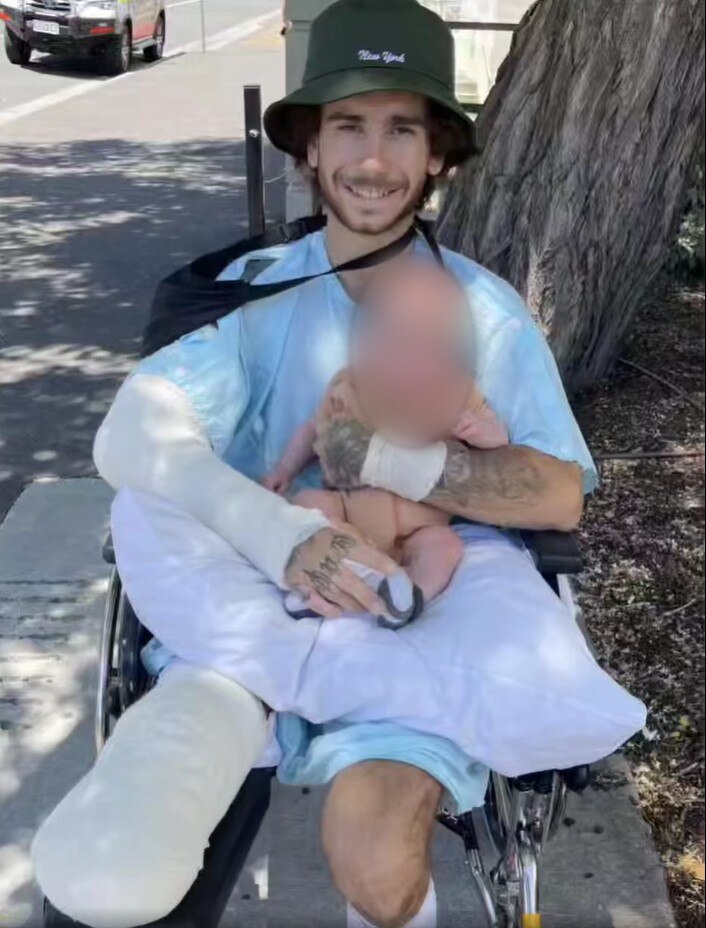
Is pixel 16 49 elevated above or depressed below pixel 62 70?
above

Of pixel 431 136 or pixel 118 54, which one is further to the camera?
pixel 118 54

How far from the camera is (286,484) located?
2.29 meters

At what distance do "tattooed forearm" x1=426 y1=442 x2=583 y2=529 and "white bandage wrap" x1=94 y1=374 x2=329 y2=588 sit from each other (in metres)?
0.27

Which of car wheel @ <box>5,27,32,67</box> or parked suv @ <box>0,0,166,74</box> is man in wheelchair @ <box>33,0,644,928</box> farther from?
car wheel @ <box>5,27,32,67</box>

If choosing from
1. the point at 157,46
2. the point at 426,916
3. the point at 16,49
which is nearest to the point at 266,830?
the point at 426,916

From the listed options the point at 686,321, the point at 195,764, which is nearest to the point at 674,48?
the point at 686,321

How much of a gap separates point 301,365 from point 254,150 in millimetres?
3454

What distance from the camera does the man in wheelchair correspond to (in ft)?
5.81

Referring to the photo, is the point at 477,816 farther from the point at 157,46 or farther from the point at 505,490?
the point at 157,46

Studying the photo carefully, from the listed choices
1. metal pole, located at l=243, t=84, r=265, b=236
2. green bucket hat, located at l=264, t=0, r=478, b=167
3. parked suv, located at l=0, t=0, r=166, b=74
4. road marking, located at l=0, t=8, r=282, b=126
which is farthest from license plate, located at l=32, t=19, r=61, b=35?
green bucket hat, located at l=264, t=0, r=478, b=167

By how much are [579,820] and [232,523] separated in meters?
1.22

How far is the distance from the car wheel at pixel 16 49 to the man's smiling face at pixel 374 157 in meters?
15.3

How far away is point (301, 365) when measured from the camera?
7.93 ft

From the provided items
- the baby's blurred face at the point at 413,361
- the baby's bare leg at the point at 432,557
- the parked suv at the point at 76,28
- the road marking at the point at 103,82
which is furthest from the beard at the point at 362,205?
the parked suv at the point at 76,28
